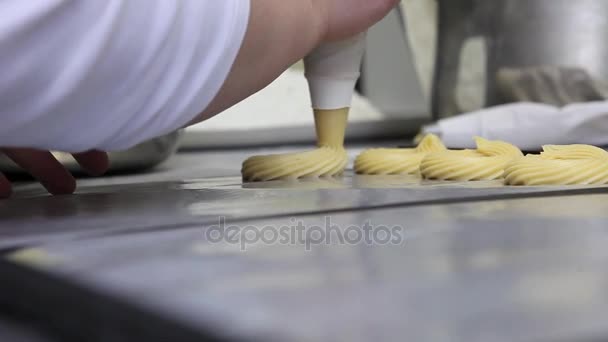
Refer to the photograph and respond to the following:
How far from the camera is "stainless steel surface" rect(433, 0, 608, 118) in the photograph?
1586 millimetres

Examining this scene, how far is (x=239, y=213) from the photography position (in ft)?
1.31

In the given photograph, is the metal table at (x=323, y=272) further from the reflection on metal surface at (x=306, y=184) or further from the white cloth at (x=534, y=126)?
the white cloth at (x=534, y=126)

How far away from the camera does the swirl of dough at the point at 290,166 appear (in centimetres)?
64

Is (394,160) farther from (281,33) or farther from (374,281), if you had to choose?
(374,281)

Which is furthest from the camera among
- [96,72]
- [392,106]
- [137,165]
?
[392,106]

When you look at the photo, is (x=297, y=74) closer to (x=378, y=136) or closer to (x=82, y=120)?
(x=378, y=136)

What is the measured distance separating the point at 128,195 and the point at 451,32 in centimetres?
139

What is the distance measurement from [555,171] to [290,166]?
0.70 ft

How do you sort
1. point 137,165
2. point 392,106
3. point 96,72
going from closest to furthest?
1. point 96,72
2. point 137,165
3. point 392,106

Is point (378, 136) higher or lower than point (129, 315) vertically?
higher

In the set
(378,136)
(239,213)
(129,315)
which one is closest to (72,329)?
(129,315)

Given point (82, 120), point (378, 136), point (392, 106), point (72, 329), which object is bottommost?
point (72, 329)

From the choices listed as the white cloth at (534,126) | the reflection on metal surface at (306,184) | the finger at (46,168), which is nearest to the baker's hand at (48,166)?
the finger at (46,168)

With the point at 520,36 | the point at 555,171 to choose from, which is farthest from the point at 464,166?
the point at 520,36
